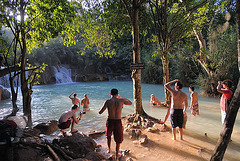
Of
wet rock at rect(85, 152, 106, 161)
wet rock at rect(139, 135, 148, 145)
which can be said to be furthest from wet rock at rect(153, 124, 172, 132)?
wet rock at rect(85, 152, 106, 161)

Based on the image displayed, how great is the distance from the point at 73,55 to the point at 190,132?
3035 centimetres

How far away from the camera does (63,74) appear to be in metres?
28.7

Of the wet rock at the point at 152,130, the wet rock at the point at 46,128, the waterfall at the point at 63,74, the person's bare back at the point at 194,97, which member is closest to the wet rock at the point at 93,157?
the wet rock at the point at 152,130

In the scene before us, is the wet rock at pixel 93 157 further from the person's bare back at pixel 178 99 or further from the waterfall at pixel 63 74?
the waterfall at pixel 63 74

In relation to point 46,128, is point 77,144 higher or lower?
higher

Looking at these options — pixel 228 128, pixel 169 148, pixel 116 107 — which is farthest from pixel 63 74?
pixel 228 128

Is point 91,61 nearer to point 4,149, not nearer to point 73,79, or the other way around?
point 73,79

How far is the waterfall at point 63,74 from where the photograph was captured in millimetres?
27147

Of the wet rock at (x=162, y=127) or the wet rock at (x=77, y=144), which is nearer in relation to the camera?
the wet rock at (x=77, y=144)

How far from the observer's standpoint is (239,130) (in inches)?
211

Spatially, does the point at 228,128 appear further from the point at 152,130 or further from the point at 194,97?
the point at 194,97

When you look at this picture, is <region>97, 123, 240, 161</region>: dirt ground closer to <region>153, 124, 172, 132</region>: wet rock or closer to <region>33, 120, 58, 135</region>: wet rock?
<region>153, 124, 172, 132</region>: wet rock

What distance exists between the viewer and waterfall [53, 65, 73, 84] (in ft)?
89.1

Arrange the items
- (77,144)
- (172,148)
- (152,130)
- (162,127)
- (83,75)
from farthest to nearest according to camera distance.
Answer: (83,75), (162,127), (152,130), (172,148), (77,144)
